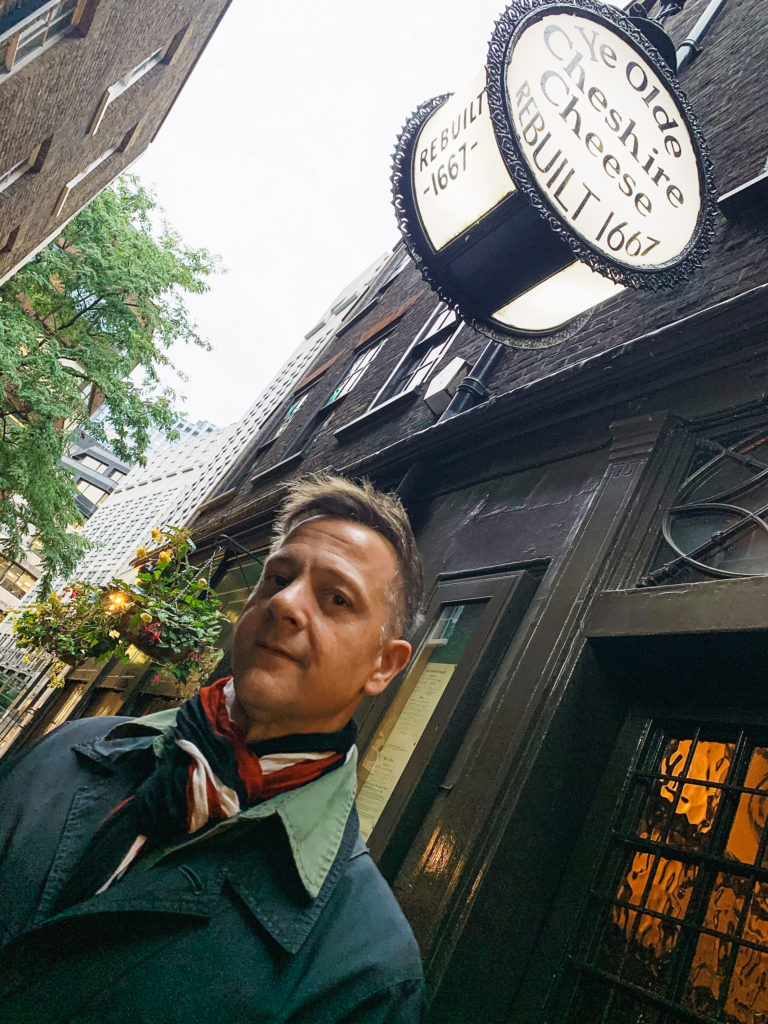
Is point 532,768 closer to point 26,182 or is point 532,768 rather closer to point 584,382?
point 584,382

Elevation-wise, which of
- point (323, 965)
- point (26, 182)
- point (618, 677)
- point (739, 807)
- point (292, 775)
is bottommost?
point (323, 965)

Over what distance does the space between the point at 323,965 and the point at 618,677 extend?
1.82 meters

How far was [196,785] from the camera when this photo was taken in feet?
3.97

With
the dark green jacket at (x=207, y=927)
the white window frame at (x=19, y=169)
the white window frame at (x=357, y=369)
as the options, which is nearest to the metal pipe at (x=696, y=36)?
the white window frame at (x=357, y=369)

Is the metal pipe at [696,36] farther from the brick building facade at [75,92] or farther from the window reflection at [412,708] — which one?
the brick building facade at [75,92]

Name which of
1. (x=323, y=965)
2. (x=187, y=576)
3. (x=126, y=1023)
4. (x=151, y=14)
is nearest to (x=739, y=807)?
(x=323, y=965)

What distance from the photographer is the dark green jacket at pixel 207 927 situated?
42.6 inches

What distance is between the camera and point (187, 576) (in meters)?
5.39

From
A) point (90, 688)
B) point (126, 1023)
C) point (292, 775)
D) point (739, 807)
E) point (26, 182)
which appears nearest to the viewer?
point (126, 1023)

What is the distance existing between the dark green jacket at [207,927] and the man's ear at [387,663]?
0.72 feet

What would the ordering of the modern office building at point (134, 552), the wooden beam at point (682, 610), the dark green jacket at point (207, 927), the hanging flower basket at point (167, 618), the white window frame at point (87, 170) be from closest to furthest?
1. the dark green jacket at point (207, 927)
2. the wooden beam at point (682, 610)
3. the hanging flower basket at point (167, 618)
4. the modern office building at point (134, 552)
5. the white window frame at point (87, 170)

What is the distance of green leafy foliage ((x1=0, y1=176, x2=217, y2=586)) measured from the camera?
10430 millimetres

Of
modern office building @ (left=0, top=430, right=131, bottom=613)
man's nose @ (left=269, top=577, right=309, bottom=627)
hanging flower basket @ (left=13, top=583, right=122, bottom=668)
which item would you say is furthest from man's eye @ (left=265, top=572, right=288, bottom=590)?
modern office building @ (left=0, top=430, right=131, bottom=613)

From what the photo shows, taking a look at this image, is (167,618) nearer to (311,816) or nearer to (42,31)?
(311,816)
